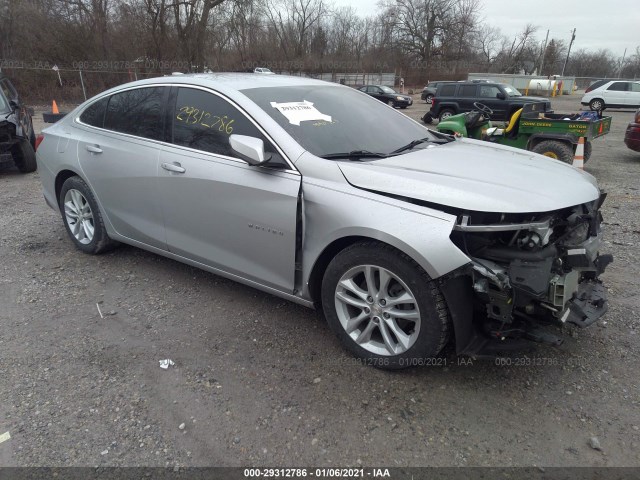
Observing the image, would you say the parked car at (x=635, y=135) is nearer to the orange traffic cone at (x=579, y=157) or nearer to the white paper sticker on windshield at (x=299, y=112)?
the orange traffic cone at (x=579, y=157)

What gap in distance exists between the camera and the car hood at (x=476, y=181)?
93.1 inches

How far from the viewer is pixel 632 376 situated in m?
2.68

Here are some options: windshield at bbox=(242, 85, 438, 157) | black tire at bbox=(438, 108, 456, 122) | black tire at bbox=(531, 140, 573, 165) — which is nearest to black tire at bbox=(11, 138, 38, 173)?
windshield at bbox=(242, 85, 438, 157)

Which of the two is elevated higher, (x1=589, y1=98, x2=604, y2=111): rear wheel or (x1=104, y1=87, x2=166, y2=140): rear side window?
(x1=104, y1=87, x2=166, y2=140): rear side window

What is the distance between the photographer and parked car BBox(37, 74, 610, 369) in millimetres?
2359

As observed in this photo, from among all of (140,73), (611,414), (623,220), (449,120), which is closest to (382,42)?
(140,73)

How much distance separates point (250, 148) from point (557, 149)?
7160 mm

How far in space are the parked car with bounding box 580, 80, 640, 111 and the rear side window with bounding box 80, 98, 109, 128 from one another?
2544 centimetres

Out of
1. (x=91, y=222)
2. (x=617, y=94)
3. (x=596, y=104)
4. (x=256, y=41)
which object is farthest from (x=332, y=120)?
(x=256, y=41)

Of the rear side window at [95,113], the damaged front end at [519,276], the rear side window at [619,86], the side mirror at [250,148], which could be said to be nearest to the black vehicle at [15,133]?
the rear side window at [95,113]

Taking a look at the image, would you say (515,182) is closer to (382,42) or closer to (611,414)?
(611,414)

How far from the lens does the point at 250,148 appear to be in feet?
8.84

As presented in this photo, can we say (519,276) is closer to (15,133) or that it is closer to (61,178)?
(61,178)

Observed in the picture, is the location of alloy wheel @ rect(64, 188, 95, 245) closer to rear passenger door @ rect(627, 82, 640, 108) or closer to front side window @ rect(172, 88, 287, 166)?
front side window @ rect(172, 88, 287, 166)
